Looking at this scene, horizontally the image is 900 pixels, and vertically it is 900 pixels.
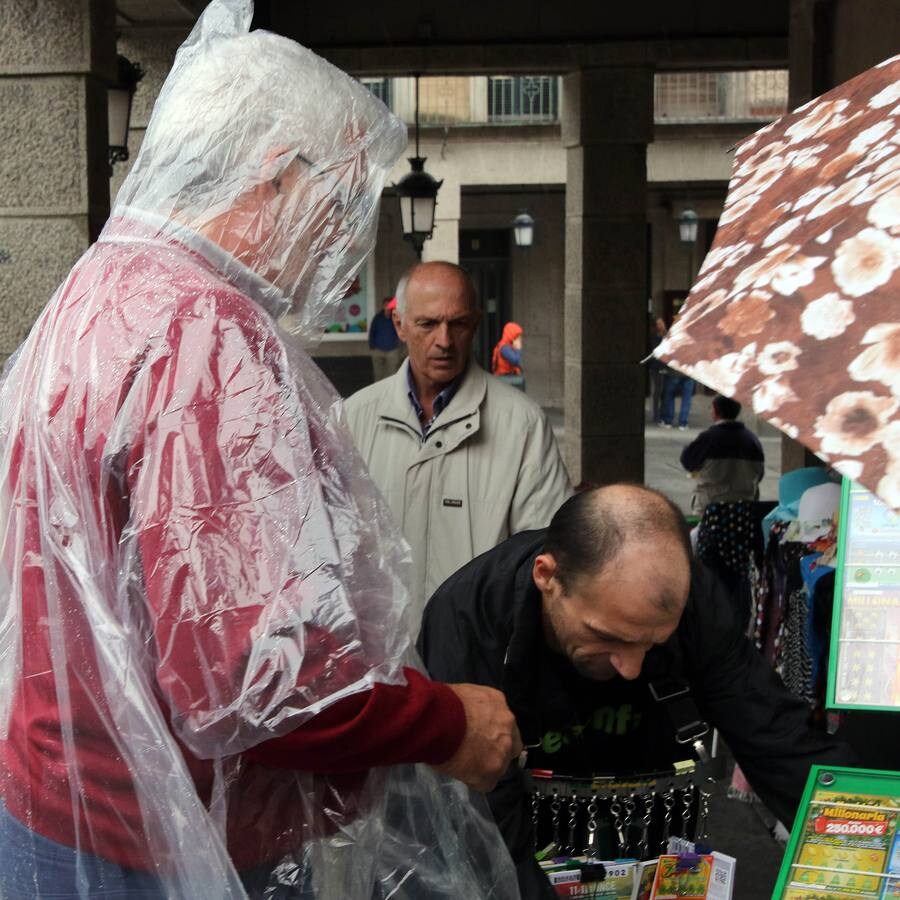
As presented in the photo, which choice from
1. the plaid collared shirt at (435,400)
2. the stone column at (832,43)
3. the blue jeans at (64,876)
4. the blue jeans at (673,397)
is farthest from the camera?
the blue jeans at (673,397)

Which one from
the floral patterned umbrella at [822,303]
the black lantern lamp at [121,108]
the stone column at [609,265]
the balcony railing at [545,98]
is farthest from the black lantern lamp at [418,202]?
the balcony railing at [545,98]

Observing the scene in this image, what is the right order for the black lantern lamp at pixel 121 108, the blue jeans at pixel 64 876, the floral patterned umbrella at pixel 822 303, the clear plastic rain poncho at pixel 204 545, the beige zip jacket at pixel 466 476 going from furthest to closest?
1. the black lantern lamp at pixel 121 108
2. the beige zip jacket at pixel 466 476
3. the blue jeans at pixel 64 876
4. the clear plastic rain poncho at pixel 204 545
5. the floral patterned umbrella at pixel 822 303

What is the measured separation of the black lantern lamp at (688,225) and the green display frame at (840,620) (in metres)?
19.6

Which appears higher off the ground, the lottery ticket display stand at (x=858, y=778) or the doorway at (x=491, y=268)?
the doorway at (x=491, y=268)

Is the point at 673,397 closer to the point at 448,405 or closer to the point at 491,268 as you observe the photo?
the point at 491,268

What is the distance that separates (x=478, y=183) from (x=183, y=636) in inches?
764

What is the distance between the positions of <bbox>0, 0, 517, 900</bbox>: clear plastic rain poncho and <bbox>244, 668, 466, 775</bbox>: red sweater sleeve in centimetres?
3

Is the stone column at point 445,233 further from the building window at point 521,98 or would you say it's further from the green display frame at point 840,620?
the green display frame at point 840,620

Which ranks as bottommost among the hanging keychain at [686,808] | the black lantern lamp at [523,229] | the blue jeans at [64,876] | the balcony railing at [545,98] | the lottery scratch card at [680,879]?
the lottery scratch card at [680,879]

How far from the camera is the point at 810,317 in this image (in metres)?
1.58

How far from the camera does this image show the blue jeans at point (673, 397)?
1981 cm

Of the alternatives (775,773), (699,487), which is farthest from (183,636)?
(699,487)

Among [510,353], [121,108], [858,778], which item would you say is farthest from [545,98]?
[858,778]

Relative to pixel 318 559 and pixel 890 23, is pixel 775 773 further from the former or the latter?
pixel 890 23
